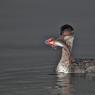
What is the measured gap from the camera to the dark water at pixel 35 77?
24844mm

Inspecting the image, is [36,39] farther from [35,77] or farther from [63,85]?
[63,85]

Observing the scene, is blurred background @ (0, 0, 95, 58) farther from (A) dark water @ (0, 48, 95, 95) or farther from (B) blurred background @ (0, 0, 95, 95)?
(A) dark water @ (0, 48, 95, 95)

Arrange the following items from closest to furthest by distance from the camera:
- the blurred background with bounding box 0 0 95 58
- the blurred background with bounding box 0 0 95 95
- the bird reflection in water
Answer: the bird reflection in water < the blurred background with bounding box 0 0 95 95 < the blurred background with bounding box 0 0 95 58

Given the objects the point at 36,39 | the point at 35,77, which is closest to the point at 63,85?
the point at 35,77

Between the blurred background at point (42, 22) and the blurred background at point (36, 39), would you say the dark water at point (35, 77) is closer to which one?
the blurred background at point (36, 39)

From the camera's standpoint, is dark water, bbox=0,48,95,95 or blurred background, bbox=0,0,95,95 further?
blurred background, bbox=0,0,95,95

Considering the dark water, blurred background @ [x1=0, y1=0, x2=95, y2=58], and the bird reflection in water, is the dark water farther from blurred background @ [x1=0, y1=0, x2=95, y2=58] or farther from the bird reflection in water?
blurred background @ [x1=0, y1=0, x2=95, y2=58]

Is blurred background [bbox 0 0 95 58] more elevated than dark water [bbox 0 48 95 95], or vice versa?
blurred background [bbox 0 0 95 58]

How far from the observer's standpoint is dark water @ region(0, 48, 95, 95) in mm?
24844

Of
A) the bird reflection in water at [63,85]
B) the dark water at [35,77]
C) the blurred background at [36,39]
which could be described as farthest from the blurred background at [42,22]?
the bird reflection in water at [63,85]

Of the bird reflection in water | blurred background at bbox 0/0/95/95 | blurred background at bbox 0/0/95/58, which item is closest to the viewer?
the bird reflection in water

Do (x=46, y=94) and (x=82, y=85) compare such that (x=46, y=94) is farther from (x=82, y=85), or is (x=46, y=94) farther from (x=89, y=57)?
(x=89, y=57)

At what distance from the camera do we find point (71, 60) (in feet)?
95.7

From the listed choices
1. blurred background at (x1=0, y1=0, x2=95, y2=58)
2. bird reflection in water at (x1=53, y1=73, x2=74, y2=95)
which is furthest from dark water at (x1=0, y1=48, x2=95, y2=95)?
blurred background at (x1=0, y1=0, x2=95, y2=58)
